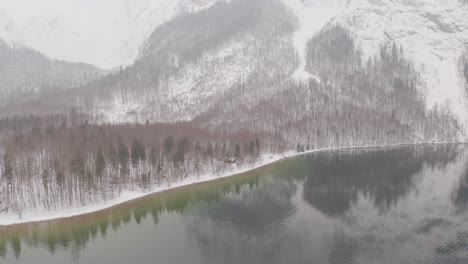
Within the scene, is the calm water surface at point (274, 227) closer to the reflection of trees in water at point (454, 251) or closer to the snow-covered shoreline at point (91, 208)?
the reflection of trees in water at point (454, 251)

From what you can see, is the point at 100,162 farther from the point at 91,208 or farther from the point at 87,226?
the point at 87,226

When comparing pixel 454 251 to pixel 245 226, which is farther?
pixel 245 226

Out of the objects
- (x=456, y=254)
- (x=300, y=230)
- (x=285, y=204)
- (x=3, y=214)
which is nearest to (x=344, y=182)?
(x=285, y=204)

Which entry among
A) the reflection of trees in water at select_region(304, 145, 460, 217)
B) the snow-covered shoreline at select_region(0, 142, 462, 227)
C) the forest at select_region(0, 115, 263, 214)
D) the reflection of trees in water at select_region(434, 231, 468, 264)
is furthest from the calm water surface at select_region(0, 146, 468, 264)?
the forest at select_region(0, 115, 263, 214)

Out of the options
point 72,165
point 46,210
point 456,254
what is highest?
point 72,165

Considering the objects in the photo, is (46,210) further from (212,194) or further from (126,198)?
(212,194)

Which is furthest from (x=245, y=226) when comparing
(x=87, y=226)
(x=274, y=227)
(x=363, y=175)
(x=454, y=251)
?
(x=363, y=175)
